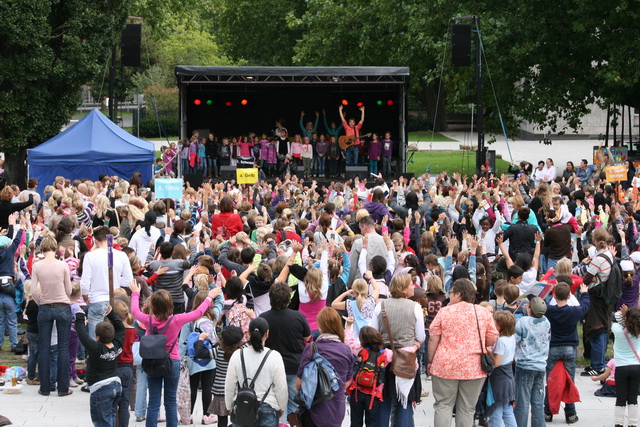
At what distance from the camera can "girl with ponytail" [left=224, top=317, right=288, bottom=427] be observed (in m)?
6.50

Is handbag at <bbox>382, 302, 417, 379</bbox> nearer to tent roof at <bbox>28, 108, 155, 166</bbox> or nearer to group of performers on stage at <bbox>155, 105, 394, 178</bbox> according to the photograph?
tent roof at <bbox>28, 108, 155, 166</bbox>

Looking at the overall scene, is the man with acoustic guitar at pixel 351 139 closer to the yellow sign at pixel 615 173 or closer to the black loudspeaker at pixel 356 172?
the black loudspeaker at pixel 356 172

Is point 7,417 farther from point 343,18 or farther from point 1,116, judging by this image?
point 343,18

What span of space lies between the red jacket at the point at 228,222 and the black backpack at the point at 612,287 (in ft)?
14.3

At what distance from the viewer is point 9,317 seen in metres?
10.5

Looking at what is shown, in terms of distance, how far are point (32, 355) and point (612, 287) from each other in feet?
19.5

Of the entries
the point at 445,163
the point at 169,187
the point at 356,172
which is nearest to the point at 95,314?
the point at 169,187

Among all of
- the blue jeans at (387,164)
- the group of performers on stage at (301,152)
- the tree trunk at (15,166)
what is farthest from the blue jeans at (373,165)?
the tree trunk at (15,166)

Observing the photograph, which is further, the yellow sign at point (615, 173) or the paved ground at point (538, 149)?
the paved ground at point (538, 149)

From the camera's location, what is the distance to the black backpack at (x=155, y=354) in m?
7.36

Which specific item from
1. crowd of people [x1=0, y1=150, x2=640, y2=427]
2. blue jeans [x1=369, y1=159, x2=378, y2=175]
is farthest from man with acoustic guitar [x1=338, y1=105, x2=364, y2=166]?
crowd of people [x1=0, y1=150, x2=640, y2=427]

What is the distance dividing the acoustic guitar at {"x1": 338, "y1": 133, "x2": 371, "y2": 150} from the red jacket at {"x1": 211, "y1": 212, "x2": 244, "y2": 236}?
1394 cm

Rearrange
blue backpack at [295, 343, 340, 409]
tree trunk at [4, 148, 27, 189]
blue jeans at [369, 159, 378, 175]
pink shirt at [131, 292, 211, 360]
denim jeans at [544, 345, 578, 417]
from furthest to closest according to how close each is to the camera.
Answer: blue jeans at [369, 159, 378, 175], tree trunk at [4, 148, 27, 189], denim jeans at [544, 345, 578, 417], pink shirt at [131, 292, 211, 360], blue backpack at [295, 343, 340, 409]

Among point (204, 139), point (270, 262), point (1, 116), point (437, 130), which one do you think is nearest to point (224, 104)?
point (204, 139)
